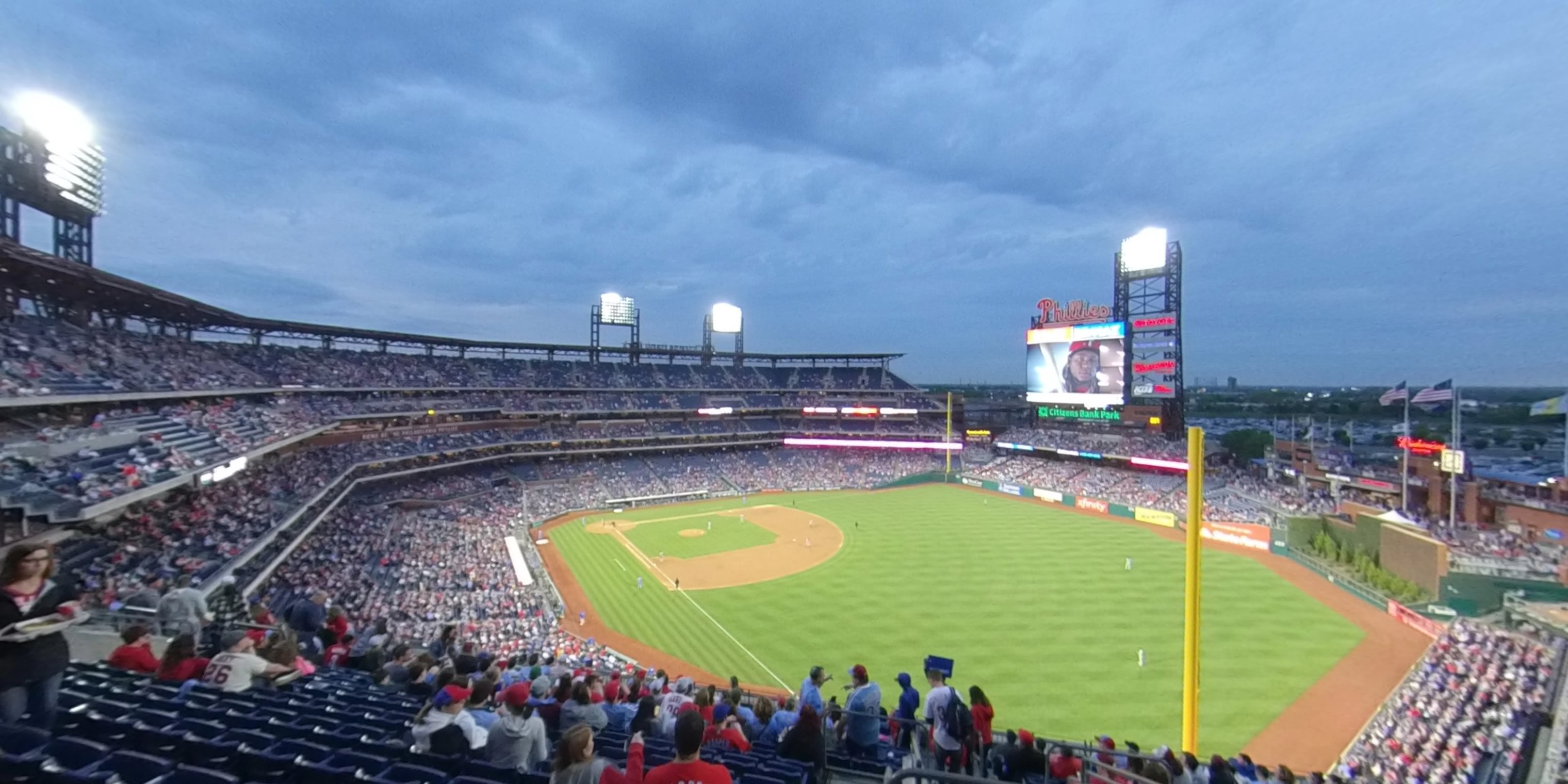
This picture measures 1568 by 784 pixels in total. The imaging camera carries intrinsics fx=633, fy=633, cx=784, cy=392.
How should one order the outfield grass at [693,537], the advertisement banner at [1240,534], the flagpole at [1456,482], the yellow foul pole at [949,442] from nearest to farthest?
the flagpole at [1456,482]
the advertisement banner at [1240,534]
the outfield grass at [693,537]
the yellow foul pole at [949,442]

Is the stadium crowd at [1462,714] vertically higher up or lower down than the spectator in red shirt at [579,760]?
lower down

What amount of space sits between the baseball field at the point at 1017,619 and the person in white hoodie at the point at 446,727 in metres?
13.9

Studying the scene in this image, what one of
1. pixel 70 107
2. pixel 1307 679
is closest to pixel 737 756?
pixel 1307 679

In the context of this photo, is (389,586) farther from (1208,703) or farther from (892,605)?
(1208,703)

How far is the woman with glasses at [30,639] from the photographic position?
13.5 feet

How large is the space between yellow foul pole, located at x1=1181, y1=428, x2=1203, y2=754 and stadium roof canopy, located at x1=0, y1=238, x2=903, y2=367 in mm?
28679

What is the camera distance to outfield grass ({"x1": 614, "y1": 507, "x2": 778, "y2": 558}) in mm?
33781

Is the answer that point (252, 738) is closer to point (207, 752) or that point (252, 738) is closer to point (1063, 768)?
point (207, 752)

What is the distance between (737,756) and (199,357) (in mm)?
37943

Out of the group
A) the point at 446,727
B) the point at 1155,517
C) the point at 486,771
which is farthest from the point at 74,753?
the point at 1155,517

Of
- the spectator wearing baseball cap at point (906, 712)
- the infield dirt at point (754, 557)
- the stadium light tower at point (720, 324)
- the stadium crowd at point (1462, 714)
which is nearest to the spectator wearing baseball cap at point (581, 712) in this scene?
the spectator wearing baseball cap at point (906, 712)

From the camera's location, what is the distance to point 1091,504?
1754 inches

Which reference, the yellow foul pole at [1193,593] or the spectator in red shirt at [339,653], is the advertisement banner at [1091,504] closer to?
the yellow foul pole at [1193,593]

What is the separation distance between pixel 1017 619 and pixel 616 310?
5134 centimetres
